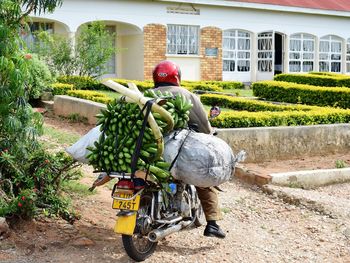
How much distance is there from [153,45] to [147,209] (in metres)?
17.6

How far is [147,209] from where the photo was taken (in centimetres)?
540

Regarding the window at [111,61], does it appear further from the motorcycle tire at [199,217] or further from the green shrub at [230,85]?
the motorcycle tire at [199,217]

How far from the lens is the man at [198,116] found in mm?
5789

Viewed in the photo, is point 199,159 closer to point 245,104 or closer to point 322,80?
point 245,104

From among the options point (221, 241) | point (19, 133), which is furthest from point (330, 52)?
point (19, 133)

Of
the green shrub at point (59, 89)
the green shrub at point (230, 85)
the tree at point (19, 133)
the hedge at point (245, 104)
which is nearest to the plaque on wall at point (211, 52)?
the green shrub at point (230, 85)

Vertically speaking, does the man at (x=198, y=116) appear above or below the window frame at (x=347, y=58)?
below

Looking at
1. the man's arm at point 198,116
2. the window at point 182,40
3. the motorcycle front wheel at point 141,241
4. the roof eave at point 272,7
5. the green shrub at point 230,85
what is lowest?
the motorcycle front wheel at point 141,241

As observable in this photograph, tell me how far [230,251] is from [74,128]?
21.0ft

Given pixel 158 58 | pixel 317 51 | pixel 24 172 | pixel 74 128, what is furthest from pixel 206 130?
pixel 317 51

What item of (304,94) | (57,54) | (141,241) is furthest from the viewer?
(57,54)

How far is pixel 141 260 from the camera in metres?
5.31

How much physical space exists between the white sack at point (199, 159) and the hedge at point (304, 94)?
9958mm

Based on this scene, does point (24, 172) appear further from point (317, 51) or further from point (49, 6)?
point (317, 51)
